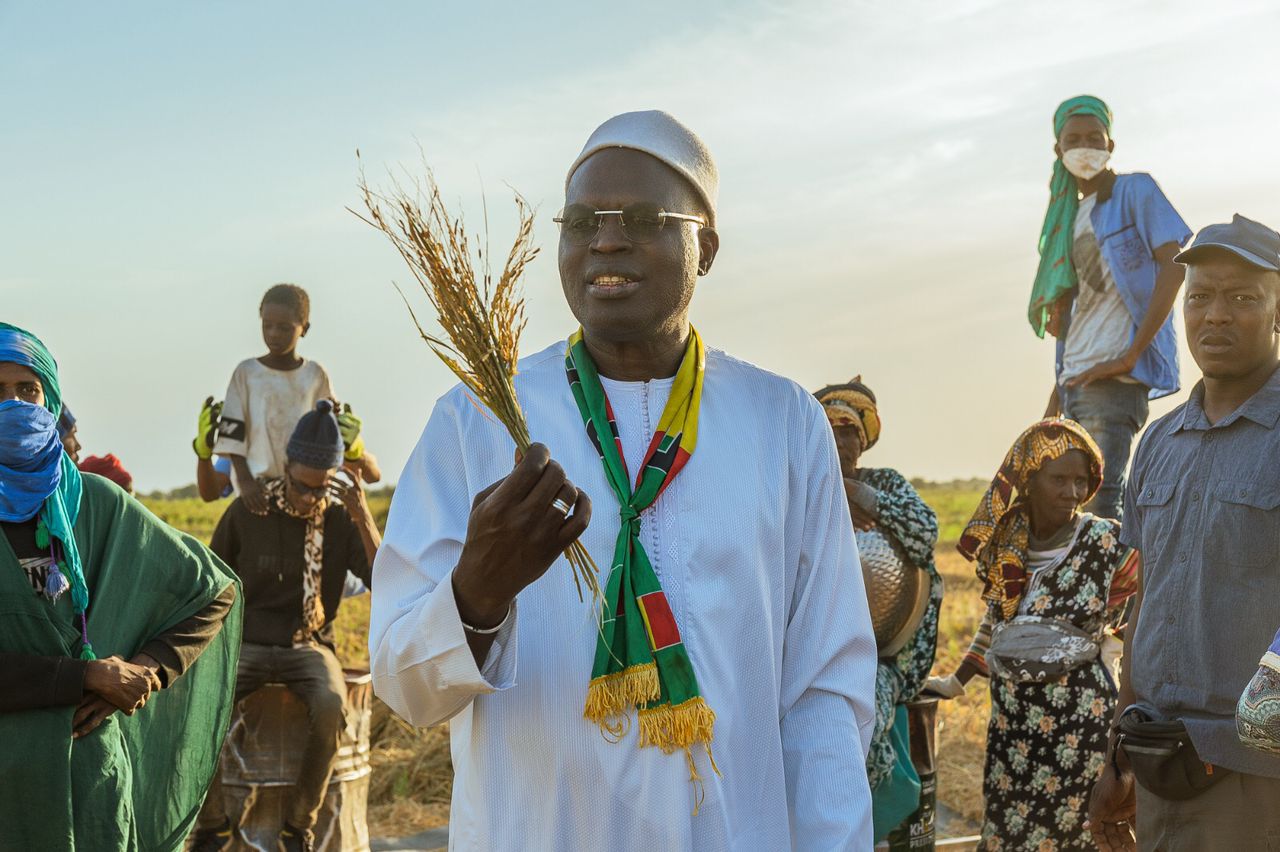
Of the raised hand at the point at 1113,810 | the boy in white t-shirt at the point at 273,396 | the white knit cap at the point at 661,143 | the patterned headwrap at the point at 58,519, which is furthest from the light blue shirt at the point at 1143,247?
the patterned headwrap at the point at 58,519

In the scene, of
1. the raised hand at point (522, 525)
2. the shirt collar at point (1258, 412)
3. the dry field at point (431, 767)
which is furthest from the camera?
the dry field at point (431, 767)

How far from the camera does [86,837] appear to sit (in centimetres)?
477

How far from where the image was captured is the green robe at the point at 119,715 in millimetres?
4648

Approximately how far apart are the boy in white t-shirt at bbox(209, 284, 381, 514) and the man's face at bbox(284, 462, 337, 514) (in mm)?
763

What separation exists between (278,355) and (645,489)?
5.99 meters

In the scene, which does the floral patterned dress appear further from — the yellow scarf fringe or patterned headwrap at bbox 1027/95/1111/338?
the yellow scarf fringe

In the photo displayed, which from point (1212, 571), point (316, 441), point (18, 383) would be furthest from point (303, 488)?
point (1212, 571)

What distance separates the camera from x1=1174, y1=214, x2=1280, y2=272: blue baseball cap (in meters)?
4.40

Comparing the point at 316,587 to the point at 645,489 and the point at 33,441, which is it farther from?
the point at 645,489

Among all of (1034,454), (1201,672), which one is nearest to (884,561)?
(1034,454)

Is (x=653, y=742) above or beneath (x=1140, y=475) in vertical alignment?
beneath

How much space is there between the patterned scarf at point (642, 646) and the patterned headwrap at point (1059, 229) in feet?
18.3

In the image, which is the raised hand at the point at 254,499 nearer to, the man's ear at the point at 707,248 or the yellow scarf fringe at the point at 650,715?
the man's ear at the point at 707,248

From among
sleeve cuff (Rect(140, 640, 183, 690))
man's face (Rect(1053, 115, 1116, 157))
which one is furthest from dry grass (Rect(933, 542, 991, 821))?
sleeve cuff (Rect(140, 640, 183, 690))
